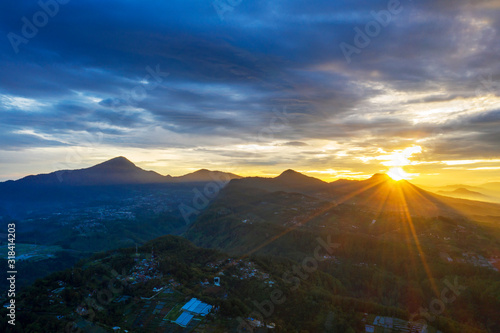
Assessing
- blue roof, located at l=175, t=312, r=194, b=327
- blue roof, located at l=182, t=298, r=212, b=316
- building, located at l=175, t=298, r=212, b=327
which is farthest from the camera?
blue roof, located at l=182, t=298, r=212, b=316

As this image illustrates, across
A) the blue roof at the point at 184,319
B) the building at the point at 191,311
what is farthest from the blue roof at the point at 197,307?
the blue roof at the point at 184,319

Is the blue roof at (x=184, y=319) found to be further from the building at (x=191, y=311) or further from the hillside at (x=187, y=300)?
the hillside at (x=187, y=300)

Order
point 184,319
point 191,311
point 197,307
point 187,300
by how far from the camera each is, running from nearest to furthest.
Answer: point 184,319 → point 191,311 → point 197,307 → point 187,300

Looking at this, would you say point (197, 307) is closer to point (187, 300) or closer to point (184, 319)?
point (187, 300)

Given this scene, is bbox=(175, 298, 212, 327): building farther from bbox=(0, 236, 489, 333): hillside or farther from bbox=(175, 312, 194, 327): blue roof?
bbox=(0, 236, 489, 333): hillside

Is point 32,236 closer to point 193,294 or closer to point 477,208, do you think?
point 193,294

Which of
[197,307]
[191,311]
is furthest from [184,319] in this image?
[197,307]

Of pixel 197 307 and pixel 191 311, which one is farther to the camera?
pixel 197 307

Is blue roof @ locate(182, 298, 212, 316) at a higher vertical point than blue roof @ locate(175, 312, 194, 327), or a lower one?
higher

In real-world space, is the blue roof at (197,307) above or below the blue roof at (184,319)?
above

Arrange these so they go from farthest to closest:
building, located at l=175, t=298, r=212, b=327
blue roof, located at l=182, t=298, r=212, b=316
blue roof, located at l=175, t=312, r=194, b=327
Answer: blue roof, located at l=182, t=298, r=212, b=316
building, located at l=175, t=298, r=212, b=327
blue roof, located at l=175, t=312, r=194, b=327

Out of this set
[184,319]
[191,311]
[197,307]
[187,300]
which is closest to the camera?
[184,319]

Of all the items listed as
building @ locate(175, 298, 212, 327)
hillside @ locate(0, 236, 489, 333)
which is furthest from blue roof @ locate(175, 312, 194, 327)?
hillside @ locate(0, 236, 489, 333)

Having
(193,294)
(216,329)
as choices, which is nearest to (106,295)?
(193,294)
